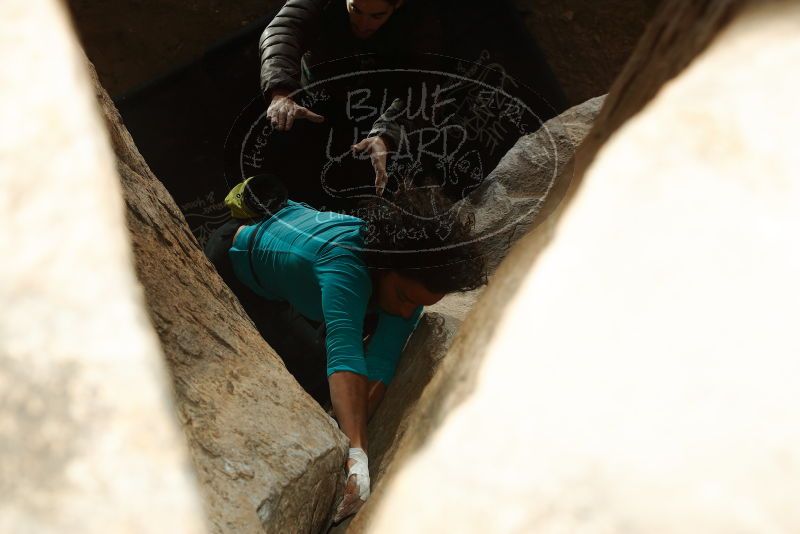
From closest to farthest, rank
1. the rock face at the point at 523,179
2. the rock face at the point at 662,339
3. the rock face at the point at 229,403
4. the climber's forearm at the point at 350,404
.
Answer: the rock face at the point at 662,339
the rock face at the point at 229,403
the climber's forearm at the point at 350,404
the rock face at the point at 523,179

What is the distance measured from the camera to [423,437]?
2.01ft

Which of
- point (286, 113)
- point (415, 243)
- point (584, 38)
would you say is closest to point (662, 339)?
point (415, 243)

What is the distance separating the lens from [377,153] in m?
1.27

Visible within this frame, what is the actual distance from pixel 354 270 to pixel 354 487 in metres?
0.37

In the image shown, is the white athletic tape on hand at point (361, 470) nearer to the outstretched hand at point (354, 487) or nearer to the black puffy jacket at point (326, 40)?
the outstretched hand at point (354, 487)

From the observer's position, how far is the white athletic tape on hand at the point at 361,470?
3.53 ft

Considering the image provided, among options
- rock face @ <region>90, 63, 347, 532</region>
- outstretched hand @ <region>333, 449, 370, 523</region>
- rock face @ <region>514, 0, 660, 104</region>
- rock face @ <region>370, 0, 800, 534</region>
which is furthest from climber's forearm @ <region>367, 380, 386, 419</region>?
rock face @ <region>514, 0, 660, 104</region>

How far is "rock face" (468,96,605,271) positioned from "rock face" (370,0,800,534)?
1110 millimetres

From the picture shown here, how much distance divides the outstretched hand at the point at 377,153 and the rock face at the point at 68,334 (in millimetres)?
558

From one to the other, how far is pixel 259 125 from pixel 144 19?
1.13m

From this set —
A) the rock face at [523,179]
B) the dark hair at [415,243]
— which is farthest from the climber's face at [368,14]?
the rock face at [523,179]

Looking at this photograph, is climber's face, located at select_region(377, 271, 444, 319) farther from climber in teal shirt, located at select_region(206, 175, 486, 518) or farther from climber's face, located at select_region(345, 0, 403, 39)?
climber's face, located at select_region(345, 0, 403, 39)

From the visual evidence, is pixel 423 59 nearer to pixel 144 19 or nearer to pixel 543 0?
pixel 543 0

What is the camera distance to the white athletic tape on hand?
1.08 meters
